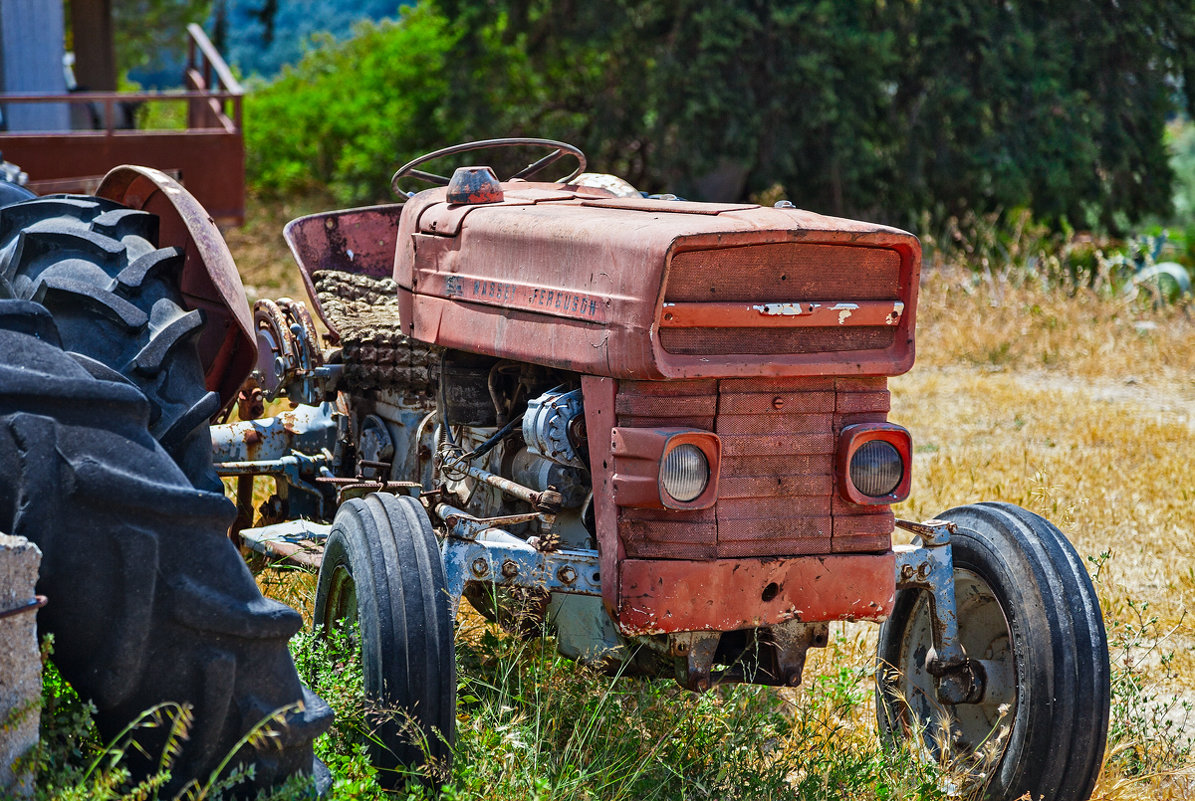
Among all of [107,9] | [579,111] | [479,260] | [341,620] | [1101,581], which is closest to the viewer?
[341,620]

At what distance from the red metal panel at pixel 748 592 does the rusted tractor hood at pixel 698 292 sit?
0.47 metres

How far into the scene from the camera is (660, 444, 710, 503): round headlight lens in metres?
2.88

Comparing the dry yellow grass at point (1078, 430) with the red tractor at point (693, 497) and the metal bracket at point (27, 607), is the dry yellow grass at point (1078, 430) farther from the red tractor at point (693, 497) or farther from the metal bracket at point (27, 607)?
the metal bracket at point (27, 607)

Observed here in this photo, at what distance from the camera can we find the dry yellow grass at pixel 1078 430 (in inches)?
180

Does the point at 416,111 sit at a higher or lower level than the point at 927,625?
higher

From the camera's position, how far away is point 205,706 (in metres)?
2.22

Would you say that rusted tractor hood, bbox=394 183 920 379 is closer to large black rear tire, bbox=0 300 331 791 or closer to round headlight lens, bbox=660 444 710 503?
round headlight lens, bbox=660 444 710 503

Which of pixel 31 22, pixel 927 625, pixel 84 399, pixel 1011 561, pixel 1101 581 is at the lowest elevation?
pixel 1101 581

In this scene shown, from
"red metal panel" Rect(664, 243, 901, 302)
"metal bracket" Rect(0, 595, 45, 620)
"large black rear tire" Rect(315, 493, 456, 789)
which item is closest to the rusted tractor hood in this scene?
"red metal panel" Rect(664, 243, 901, 302)

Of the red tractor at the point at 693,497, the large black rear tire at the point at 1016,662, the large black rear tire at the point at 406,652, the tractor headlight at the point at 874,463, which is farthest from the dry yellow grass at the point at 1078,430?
the large black rear tire at the point at 406,652

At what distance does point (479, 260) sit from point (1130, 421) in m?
5.29

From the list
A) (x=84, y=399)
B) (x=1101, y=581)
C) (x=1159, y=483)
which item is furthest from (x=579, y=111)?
(x=84, y=399)

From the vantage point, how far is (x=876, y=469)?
306cm

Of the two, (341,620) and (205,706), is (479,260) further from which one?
(205,706)
